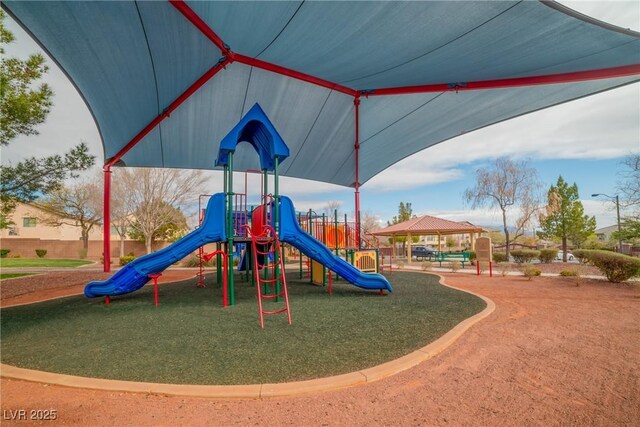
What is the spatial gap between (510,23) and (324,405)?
18.8ft

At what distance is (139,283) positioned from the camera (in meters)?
7.15

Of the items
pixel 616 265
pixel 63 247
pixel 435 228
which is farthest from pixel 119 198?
pixel 616 265

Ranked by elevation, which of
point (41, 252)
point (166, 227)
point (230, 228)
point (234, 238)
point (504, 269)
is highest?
point (166, 227)

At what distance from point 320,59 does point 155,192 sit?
20747 millimetres

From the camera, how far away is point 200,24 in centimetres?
520

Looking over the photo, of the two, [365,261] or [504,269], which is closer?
[365,261]

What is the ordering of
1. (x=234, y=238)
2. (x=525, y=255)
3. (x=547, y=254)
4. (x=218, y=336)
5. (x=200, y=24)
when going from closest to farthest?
(x=218, y=336), (x=200, y=24), (x=234, y=238), (x=547, y=254), (x=525, y=255)

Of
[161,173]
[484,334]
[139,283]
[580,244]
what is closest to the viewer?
[484,334]

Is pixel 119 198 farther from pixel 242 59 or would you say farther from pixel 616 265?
pixel 616 265

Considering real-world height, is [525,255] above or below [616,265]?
below

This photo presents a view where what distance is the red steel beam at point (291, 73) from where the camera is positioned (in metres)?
6.58

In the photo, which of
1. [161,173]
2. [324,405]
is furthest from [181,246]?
[161,173]

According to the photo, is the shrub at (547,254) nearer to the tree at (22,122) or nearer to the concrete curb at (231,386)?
the concrete curb at (231,386)

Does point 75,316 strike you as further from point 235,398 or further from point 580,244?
point 580,244
